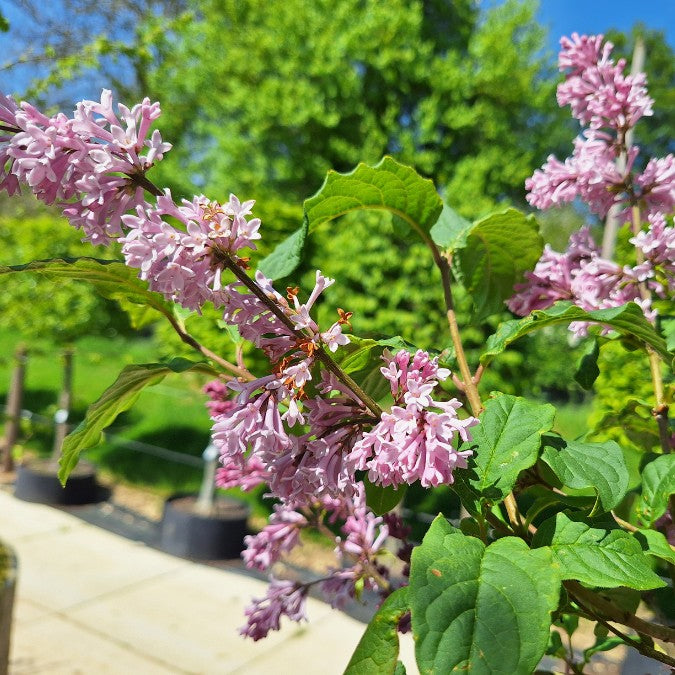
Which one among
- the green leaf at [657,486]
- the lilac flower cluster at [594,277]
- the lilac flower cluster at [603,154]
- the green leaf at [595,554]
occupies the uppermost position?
the lilac flower cluster at [603,154]

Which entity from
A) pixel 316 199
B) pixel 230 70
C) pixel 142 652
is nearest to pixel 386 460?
pixel 316 199

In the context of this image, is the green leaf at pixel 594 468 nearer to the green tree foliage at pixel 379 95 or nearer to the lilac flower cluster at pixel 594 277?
the lilac flower cluster at pixel 594 277

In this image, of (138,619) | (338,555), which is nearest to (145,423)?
(138,619)

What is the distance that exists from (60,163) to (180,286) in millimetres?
130

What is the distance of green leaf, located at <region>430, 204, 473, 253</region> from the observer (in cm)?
81

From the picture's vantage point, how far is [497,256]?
85cm

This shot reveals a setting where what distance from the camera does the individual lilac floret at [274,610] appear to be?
36.9 inches

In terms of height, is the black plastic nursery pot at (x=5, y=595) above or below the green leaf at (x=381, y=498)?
below

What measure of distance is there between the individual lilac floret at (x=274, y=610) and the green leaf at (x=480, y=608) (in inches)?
20.3

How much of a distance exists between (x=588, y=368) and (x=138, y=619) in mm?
3401

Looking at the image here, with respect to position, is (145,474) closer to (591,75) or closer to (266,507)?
(266,507)

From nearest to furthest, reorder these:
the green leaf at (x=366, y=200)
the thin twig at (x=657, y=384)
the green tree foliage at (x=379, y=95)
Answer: the green leaf at (x=366, y=200)
the thin twig at (x=657, y=384)
the green tree foliage at (x=379, y=95)

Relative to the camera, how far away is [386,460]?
0.53 metres

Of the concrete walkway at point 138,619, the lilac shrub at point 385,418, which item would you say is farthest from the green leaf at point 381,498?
the concrete walkway at point 138,619
